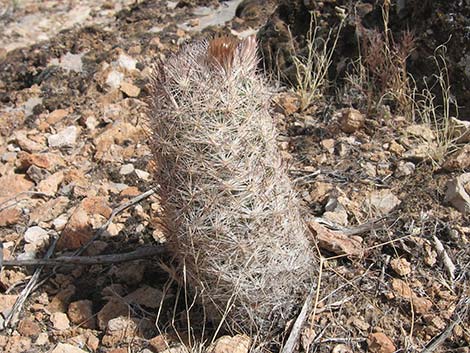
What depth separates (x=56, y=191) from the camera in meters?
3.40

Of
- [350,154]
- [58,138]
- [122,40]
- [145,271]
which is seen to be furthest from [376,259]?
[122,40]

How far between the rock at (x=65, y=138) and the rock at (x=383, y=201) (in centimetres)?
187

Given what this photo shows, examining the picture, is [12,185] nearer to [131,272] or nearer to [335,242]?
[131,272]

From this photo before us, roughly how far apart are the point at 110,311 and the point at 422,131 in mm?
1804

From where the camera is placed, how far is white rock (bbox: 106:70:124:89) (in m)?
4.26

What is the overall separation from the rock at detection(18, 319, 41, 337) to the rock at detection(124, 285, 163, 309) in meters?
0.37

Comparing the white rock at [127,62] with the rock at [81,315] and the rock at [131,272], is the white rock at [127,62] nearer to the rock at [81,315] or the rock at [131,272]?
the rock at [131,272]

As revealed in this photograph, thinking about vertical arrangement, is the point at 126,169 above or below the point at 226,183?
below

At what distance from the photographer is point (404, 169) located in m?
3.08

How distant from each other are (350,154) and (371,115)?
35 cm

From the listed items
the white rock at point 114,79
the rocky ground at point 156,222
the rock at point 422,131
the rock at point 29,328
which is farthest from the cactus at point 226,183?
the white rock at point 114,79

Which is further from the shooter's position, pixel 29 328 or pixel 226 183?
pixel 29 328

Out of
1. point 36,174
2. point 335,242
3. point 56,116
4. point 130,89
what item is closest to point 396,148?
point 335,242

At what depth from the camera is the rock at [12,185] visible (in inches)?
133
